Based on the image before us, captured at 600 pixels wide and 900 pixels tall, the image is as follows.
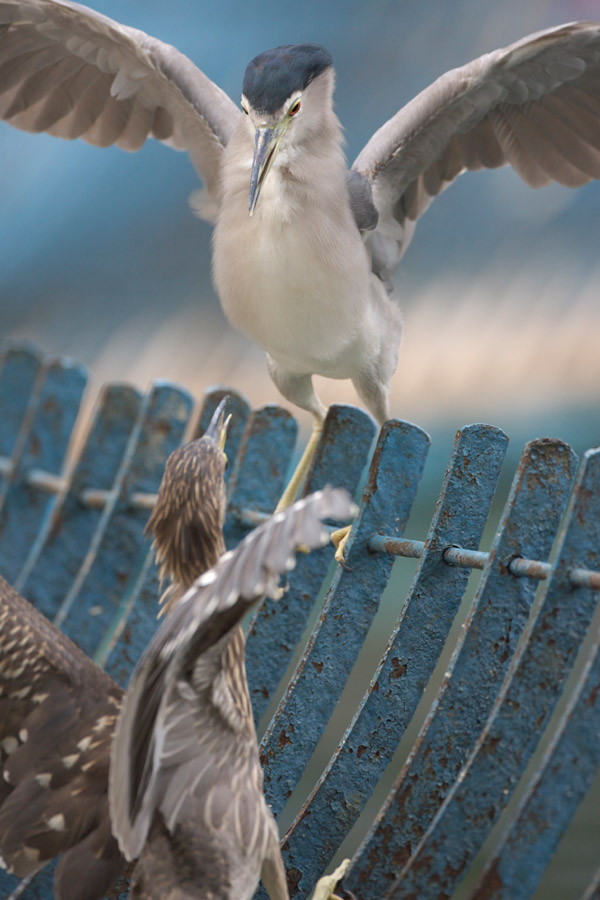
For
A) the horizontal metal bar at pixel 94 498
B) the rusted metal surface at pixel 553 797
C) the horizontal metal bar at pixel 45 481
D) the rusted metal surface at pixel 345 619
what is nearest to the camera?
the rusted metal surface at pixel 553 797

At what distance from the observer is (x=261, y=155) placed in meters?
1.67

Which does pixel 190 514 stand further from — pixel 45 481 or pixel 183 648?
pixel 45 481

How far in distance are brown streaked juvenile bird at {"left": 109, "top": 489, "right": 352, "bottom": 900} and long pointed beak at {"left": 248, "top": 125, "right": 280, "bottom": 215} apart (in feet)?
2.38

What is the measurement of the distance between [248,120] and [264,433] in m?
0.53

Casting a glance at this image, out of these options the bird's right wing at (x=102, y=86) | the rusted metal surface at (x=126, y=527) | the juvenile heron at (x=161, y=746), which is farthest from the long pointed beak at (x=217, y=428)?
the bird's right wing at (x=102, y=86)

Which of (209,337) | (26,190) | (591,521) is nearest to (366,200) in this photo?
(591,521)

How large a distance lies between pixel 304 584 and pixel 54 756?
50 centimetres

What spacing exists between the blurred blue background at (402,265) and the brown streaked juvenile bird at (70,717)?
4.37 meters

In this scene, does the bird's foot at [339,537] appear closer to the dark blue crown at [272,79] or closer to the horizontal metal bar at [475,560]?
the horizontal metal bar at [475,560]

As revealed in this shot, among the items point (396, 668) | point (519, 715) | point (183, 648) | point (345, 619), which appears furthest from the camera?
point (345, 619)

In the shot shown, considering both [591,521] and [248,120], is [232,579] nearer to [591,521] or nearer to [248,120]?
[591,521]

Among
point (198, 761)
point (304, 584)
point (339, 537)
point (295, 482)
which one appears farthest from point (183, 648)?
point (295, 482)

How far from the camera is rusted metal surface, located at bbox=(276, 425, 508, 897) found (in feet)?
4.48

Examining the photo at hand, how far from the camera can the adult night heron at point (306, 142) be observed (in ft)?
5.93
